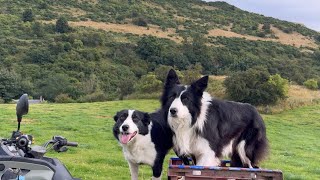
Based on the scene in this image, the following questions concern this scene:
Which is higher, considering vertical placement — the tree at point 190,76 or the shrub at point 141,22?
the tree at point 190,76

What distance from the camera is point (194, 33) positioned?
264ft

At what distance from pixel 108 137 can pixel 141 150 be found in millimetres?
11197

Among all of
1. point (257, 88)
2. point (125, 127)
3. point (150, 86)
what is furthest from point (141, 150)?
point (150, 86)

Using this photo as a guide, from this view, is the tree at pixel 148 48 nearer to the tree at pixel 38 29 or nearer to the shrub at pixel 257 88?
the tree at pixel 38 29

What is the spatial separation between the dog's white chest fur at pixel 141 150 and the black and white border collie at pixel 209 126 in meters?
0.45

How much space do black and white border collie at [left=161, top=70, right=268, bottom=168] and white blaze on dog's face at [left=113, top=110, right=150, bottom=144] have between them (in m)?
0.46

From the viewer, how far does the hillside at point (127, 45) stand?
50.6 metres

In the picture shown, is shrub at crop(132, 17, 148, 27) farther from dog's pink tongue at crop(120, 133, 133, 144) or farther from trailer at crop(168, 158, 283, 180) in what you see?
trailer at crop(168, 158, 283, 180)

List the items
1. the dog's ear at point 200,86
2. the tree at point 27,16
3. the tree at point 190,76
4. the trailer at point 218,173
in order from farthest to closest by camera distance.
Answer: the tree at point 27,16 → the tree at point 190,76 → the dog's ear at point 200,86 → the trailer at point 218,173

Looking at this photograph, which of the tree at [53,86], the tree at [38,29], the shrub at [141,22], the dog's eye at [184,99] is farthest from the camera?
the shrub at [141,22]

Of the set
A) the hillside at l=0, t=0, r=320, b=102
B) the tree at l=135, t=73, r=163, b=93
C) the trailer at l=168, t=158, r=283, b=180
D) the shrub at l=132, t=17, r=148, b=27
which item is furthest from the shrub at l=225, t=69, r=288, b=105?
the shrub at l=132, t=17, r=148, b=27

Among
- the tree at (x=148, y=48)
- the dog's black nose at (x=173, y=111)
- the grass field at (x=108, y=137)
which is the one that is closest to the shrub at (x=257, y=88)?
the grass field at (x=108, y=137)

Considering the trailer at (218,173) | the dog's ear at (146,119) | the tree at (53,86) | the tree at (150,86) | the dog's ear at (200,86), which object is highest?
the dog's ear at (200,86)

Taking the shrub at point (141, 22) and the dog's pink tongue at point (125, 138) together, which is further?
the shrub at point (141, 22)
